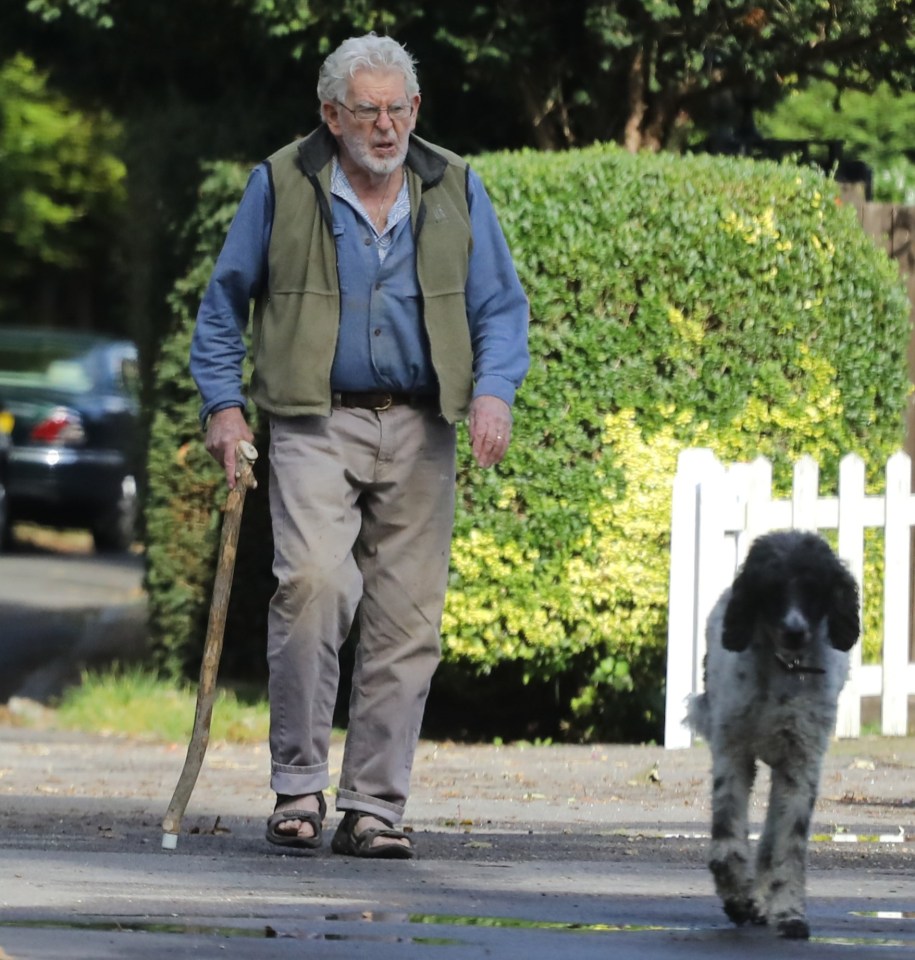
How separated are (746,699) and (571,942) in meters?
0.76

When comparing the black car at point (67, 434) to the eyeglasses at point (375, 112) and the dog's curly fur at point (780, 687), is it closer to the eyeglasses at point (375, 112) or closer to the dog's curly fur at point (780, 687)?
the eyeglasses at point (375, 112)

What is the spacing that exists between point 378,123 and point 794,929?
91.3 inches

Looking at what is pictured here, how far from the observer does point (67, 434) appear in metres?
19.0

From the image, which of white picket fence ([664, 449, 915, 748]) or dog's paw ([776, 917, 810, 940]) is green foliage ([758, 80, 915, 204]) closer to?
white picket fence ([664, 449, 915, 748])

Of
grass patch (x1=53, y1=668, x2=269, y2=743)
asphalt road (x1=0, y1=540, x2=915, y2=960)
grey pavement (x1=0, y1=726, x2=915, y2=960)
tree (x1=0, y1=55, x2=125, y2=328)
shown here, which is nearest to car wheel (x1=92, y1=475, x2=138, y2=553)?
tree (x1=0, y1=55, x2=125, y2=328)

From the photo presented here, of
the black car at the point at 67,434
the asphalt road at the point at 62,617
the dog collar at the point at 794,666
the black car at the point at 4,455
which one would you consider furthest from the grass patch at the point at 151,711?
the black car at the point at 4,455

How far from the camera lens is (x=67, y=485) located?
61.9 feet

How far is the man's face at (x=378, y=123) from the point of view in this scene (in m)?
5.47

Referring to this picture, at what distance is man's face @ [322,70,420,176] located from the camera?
18.0ft

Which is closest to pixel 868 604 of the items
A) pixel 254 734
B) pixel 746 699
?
pixel 254 734

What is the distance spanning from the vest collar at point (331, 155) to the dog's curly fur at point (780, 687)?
1521mm

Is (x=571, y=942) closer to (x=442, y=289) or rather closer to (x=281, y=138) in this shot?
(x=442, y=289)

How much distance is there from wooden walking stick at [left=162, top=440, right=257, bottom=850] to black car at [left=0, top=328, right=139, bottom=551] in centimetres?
1277

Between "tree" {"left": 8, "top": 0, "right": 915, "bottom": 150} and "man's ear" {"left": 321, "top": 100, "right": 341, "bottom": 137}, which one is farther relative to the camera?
"tree" {"left": 8, "top": 0, "right": 915, "bottom": 150}
